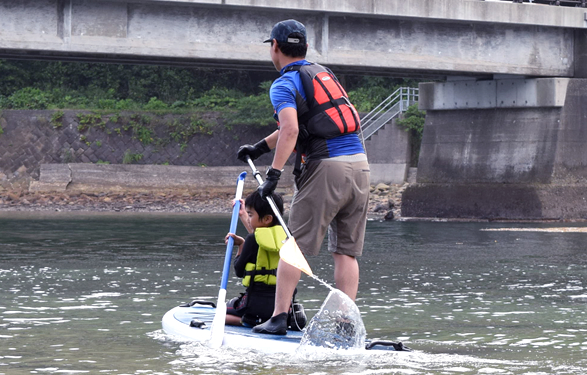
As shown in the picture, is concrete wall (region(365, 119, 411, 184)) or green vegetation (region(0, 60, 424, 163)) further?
green vegetation (region(0, 60, 424, 163))

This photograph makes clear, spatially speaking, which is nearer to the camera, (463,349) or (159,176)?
(463,349)

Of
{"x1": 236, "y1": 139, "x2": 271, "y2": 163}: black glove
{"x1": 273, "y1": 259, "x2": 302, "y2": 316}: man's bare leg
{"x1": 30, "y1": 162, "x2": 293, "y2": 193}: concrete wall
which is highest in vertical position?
{"x1": 236, "y1": 139, "x2": 271, "y2": 163}: black glove

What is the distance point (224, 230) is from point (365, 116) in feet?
57.7

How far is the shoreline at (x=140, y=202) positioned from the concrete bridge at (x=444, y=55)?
3063 millimetres

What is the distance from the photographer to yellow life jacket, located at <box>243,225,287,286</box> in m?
6.53

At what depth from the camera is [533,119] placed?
24953 millimetres

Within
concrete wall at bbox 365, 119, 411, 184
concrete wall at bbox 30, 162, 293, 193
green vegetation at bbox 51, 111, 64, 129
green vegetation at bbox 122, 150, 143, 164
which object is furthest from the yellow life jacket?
green vegetation at bbox 51, 111, 64, 129

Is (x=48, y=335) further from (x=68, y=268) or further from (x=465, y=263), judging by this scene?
(x=465, y=263)

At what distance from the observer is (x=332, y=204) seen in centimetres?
621

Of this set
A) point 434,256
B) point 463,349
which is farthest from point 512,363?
point 434,256

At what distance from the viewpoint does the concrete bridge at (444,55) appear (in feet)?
66.0

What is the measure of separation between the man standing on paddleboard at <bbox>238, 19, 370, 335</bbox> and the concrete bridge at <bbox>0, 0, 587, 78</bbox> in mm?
14144

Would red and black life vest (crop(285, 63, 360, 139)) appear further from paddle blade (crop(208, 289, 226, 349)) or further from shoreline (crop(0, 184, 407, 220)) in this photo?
shoreline (crop(0, 184, 407, 220))

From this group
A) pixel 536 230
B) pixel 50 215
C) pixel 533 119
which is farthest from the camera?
pixel 50 215
